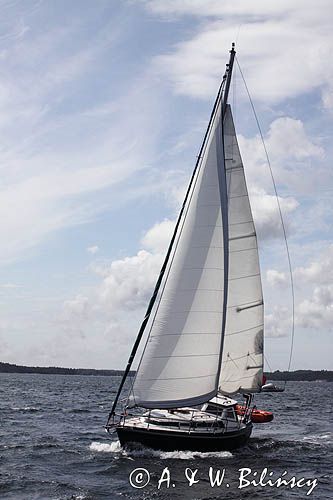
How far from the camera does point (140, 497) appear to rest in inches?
936

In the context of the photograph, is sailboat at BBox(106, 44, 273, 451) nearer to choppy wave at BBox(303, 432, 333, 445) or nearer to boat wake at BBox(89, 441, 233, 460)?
boat wake at BBox(89, 441, 233, 460)

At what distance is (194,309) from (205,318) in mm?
627

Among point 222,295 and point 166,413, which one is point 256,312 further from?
point 166,413

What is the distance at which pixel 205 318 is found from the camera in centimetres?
2909

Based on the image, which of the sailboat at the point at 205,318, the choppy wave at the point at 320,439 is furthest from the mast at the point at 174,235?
the choppy wave at the point at 320,439

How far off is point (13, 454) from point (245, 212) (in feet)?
53.3

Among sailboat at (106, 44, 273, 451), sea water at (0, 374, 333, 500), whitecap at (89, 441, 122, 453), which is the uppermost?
sailboat at (106, 44, 273, 451)

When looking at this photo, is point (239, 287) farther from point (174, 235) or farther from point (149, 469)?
point (149, 469)

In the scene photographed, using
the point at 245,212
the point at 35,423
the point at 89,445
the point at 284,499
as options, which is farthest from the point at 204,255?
the point at 35,423

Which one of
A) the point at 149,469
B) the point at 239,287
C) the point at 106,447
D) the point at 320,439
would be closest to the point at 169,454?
the point at 149,469

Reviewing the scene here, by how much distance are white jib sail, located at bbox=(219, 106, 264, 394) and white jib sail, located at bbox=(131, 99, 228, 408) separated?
7.18 feet

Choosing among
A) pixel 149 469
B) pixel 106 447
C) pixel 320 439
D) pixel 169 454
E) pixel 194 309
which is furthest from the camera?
pixel 320 439

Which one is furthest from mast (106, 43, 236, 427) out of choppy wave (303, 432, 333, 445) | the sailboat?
choppy wave (303, 432, 333, 445)

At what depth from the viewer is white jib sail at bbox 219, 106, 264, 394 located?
32.3m
